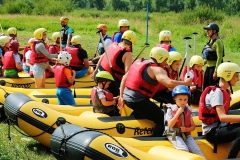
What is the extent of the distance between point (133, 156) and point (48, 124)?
6.34ft

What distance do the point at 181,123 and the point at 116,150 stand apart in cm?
104

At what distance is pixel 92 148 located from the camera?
15.7 feet

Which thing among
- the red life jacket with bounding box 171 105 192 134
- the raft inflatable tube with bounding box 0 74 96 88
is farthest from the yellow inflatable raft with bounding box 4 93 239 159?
the raft inflatable tube with bounding box 0 74 96 88

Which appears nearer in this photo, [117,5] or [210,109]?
[210,109]

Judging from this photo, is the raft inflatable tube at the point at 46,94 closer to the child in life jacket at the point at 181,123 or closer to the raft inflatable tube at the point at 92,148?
the child in life jacket at the point at 181,123

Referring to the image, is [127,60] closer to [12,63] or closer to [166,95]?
[166,95]

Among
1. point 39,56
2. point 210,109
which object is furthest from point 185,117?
point 39,56

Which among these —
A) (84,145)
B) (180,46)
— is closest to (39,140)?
(84,145)

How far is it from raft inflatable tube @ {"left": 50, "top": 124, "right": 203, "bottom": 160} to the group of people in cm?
50

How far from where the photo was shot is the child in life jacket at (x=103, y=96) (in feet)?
23.2

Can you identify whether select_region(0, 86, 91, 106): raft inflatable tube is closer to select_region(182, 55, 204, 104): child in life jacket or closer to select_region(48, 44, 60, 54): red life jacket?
select_region(48, 44, 60, 54): red life jacket

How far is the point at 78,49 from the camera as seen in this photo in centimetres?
1028

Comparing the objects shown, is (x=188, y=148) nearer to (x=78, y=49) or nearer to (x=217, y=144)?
(x=217, y=144)

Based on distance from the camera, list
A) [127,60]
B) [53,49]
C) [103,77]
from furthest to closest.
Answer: [53,49] → [127,60] → [103,77]
